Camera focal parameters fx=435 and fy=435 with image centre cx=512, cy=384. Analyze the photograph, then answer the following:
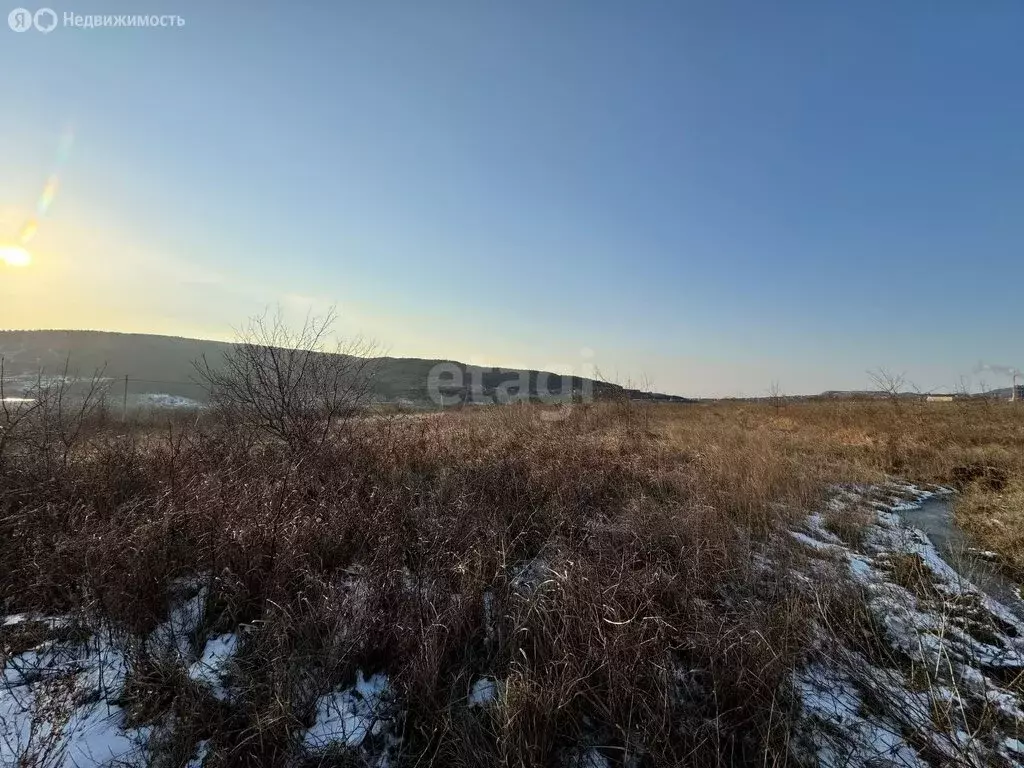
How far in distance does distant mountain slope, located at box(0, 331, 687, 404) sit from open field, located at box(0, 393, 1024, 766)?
93.7ft

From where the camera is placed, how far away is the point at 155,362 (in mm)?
48656

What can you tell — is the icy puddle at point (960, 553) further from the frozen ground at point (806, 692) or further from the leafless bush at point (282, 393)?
the leafless bush at point (282, 393)

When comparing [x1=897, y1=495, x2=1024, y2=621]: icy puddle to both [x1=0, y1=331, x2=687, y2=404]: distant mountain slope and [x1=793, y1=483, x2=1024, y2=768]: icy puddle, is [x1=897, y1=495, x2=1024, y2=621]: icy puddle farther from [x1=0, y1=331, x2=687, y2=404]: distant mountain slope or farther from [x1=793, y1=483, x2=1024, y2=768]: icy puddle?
[x1=0, y1=331, x2=687, y2=404]: distant mountain slope

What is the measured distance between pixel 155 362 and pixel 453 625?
2386 inches

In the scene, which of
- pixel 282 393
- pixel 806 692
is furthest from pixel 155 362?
pixel 806 692

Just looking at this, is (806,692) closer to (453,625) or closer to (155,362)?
(453,625)

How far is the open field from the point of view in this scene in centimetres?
227

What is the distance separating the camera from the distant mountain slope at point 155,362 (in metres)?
37.6

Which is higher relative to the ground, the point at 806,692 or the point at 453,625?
the point at 453,625

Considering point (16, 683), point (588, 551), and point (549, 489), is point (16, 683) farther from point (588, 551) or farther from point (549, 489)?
point (549, 489)

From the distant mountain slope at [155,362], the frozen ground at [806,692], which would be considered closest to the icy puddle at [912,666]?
the frozen ground at [806,692]

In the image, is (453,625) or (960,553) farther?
(960,553)

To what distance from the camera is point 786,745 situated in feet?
6.95

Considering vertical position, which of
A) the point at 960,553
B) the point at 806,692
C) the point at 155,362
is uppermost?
the point at 155,362
